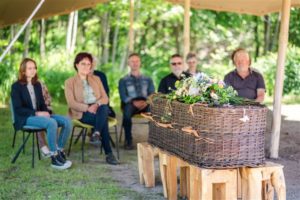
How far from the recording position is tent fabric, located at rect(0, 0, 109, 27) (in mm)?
6900

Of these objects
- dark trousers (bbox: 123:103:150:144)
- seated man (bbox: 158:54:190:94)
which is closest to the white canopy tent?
seated man (bbox: 158:54:190:94)

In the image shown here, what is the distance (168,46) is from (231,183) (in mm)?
17303

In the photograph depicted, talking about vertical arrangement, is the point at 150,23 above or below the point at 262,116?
above

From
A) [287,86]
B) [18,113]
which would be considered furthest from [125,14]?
[18,113]

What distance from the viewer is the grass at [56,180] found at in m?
4.65

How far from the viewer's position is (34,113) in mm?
5684

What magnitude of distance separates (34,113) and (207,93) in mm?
2406

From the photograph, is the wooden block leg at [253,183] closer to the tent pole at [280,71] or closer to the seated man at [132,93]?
the tent pole at [280,71]

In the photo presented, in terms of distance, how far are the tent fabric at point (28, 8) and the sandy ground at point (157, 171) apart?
85.9 inches

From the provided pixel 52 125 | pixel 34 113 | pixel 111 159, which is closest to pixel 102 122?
pixel 111 159

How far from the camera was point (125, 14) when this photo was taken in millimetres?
14992

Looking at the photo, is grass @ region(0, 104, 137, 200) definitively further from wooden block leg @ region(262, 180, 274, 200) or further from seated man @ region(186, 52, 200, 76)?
seated man @ region(186, 52, 200, 76)

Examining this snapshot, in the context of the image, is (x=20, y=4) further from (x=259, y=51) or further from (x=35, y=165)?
(x=259, y=51)

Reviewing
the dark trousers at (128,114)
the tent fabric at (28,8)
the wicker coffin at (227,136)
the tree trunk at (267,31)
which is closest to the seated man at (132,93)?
the dark trousers at (128,114)
